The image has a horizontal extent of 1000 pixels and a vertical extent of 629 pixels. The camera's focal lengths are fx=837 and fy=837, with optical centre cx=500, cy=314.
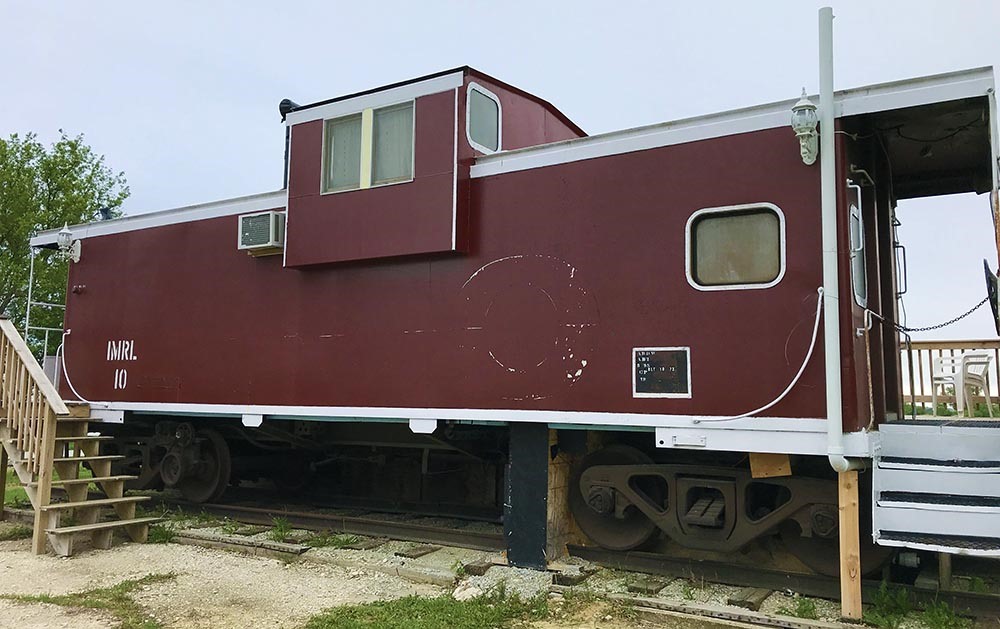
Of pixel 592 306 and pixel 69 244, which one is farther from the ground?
pixel 69 244

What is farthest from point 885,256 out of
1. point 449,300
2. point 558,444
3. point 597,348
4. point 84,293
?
point 84,293

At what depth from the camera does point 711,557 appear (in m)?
6.71

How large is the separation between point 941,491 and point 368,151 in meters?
5.34

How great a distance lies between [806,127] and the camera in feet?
18.1

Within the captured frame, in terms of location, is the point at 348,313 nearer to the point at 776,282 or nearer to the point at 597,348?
the point at 597,348

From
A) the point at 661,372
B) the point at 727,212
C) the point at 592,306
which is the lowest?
the point at 661,372

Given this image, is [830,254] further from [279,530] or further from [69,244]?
[69,244]

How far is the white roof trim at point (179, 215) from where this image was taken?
853 cm

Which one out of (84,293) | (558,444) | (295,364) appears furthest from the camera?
(84,293)

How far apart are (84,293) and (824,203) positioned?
8.53 meters

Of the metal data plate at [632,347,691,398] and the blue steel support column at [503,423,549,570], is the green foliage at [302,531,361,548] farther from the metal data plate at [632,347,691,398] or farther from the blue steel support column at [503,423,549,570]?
the metal data plate at [632,347,691,398]

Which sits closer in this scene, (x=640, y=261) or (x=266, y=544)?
(x=640, y=261)

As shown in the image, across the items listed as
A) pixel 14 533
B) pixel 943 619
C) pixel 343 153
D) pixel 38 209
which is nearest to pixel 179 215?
pixel 343 153

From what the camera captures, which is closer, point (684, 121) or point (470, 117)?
point (684, 121)
